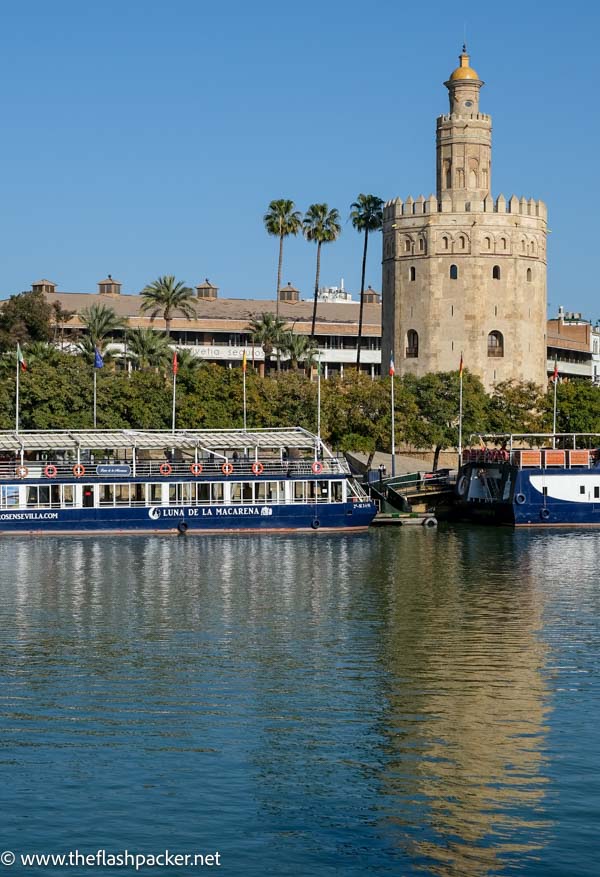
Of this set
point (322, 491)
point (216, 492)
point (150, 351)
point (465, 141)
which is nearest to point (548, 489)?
point (322, 491)

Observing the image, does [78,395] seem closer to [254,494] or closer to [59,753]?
[254,494]

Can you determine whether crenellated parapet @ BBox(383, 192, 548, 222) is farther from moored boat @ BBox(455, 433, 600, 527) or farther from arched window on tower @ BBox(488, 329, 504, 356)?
moored boat @ BBox(455, 433, 600, 527)

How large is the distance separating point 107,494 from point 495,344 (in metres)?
46.7

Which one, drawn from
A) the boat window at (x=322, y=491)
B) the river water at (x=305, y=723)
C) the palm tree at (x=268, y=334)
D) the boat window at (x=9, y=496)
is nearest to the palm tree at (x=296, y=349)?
the palm tree at (x=268, y=334)

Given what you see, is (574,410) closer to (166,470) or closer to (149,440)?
(149,440)

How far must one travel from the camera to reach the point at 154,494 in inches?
3145

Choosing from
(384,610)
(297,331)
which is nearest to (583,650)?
(384,610)

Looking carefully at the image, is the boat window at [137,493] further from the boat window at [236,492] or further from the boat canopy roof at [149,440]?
the boat window at [236,492]

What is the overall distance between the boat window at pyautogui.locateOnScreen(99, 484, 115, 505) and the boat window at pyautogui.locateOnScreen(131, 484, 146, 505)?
3.67ft

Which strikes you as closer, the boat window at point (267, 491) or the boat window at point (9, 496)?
the boat window at point (9, 496)

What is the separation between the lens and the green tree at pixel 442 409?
101500 millimetres

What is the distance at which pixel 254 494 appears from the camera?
79750 millimetres

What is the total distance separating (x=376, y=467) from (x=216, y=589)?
5308 cm

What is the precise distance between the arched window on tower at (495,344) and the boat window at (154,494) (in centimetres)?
4420
